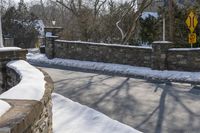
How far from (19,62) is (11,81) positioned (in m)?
0.52

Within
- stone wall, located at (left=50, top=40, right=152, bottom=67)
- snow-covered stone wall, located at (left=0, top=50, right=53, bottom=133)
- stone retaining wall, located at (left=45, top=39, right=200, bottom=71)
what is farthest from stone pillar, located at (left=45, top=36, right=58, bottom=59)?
snow-covered stone wall, located at (left=0, top=50, right=53, bottom=133)

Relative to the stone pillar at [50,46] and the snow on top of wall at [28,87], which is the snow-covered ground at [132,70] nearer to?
the stone pillar at [50,46]

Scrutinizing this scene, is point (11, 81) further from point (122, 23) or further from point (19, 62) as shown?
point (122, 23)

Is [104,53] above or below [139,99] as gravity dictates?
above

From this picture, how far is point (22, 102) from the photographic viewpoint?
14.0ft

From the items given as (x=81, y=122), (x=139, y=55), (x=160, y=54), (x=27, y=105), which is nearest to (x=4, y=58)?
(x=81, y=122)

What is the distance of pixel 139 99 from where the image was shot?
11023 mm

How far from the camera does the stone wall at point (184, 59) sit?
1560 centimetres

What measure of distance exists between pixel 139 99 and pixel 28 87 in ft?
20.8

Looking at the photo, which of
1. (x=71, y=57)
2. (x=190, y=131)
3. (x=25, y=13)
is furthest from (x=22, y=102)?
(x=25, y=13)

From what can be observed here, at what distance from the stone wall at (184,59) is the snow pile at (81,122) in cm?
768

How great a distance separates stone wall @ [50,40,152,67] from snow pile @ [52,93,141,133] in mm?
8398

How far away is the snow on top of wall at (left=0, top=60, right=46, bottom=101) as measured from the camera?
4.65 metres

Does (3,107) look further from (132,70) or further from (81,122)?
(132,70)
